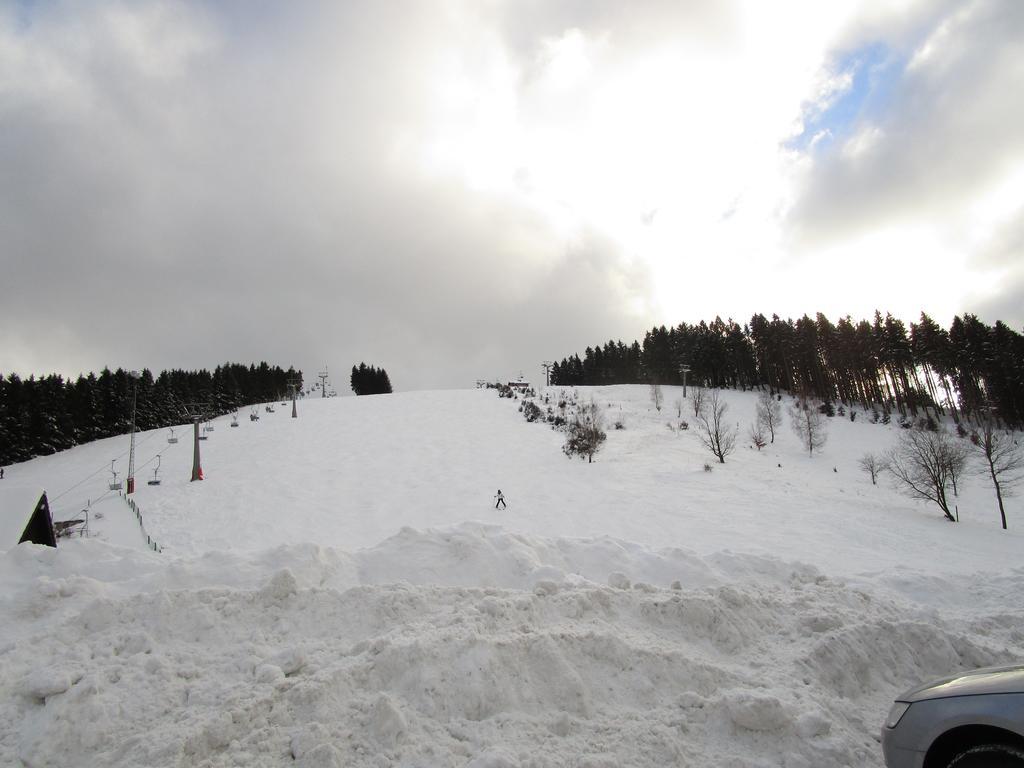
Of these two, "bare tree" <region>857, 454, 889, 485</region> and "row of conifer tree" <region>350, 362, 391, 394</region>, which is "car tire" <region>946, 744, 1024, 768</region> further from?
"row of conifer tree" <region>350, 362, 391, 394</region>

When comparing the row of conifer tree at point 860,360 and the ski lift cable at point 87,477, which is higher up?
the row of conifer tree at point 860,360

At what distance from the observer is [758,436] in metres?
43.4

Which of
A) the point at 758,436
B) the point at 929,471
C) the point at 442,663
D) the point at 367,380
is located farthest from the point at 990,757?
the point at 367,380

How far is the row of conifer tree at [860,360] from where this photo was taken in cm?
5091

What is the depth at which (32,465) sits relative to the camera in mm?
43438

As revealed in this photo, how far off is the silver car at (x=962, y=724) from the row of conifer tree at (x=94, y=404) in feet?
174

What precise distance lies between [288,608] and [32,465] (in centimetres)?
5673

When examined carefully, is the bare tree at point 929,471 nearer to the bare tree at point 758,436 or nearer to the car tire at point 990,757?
the bare tree at point 758,436

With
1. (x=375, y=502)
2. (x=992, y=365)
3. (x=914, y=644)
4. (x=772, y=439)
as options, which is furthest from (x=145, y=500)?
(x=992, y=365)

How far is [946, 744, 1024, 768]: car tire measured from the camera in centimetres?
277

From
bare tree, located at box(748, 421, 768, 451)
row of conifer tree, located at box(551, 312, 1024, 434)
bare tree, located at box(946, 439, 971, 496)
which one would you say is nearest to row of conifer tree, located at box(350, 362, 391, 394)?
row of conifer tree, located at box(551, 312, 1024, 434)

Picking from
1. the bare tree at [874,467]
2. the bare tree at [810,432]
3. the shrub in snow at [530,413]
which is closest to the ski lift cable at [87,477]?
the shrub in snow at [530,413]

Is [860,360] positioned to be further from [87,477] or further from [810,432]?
[87,477]

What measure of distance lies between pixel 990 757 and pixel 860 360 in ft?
240
